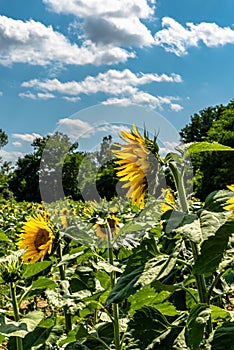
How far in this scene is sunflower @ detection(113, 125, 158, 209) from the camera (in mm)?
1322

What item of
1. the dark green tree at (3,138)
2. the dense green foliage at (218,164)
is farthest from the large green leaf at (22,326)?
the dark green tree at (3,138)

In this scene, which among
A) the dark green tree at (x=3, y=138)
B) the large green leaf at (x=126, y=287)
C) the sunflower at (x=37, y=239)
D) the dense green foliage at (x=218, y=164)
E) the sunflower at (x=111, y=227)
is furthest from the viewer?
the dark green tree at (x=3, y=138)

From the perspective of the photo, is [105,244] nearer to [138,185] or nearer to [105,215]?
[105,215]

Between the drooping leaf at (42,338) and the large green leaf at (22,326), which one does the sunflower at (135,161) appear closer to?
the large green leaf at (22,326)

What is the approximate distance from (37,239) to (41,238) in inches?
0.8

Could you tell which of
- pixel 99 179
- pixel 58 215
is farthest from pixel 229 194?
pixel 58 215

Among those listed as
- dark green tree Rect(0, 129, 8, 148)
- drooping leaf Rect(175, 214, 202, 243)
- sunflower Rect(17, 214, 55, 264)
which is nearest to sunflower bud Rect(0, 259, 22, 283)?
sunflower Rect(17, 214, 55, 264)

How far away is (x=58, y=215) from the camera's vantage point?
262cm

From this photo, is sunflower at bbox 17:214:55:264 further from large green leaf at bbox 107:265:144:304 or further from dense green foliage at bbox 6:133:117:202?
large green leaf at bbox 107:265:144:304

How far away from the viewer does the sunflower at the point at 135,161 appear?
1322 mm

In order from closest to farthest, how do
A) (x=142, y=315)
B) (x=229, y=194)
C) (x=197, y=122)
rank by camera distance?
(x=229, y=194)
(x=142, y=315)
(x=197, y=122)

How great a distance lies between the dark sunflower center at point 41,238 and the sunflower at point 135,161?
95 cm

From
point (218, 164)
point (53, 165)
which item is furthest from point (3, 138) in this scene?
point (53, 165)

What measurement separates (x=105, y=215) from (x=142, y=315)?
89 cm
